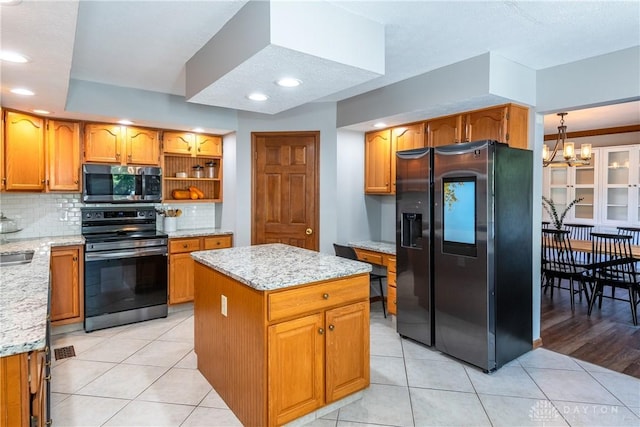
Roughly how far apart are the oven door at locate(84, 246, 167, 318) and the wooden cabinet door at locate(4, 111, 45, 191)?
0.86m

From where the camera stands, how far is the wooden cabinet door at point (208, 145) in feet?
15.5

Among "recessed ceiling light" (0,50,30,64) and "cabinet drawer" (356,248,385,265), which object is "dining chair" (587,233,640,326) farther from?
"recessed ceiling light" (0,50,30,64)

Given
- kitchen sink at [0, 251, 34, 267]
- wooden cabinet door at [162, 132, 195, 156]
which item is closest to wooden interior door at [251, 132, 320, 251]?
wooden cabinet door at [162, 132, 195, 156]

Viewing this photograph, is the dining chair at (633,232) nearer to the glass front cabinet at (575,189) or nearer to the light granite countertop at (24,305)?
the glass front cabinet at (575,189)

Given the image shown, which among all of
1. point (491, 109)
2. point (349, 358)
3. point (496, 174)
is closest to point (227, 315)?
point (349, 358)

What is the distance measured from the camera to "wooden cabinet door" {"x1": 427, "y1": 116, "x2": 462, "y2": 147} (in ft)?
11.6

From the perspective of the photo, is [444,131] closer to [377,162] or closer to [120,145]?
[377,162]

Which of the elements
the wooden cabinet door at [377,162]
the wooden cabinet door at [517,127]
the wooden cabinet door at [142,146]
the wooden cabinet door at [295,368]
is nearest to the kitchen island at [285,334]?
the wooden cabinet door at [295,368]

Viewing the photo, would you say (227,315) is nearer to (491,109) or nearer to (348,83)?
(348,83)

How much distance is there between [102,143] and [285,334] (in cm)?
327

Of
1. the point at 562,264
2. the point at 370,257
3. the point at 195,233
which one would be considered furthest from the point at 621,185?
the point at 195,233

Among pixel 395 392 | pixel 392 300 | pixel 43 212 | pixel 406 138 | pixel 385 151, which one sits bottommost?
pixel 395 392

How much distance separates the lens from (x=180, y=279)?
4.34m

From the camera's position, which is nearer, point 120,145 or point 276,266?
point 276,266
